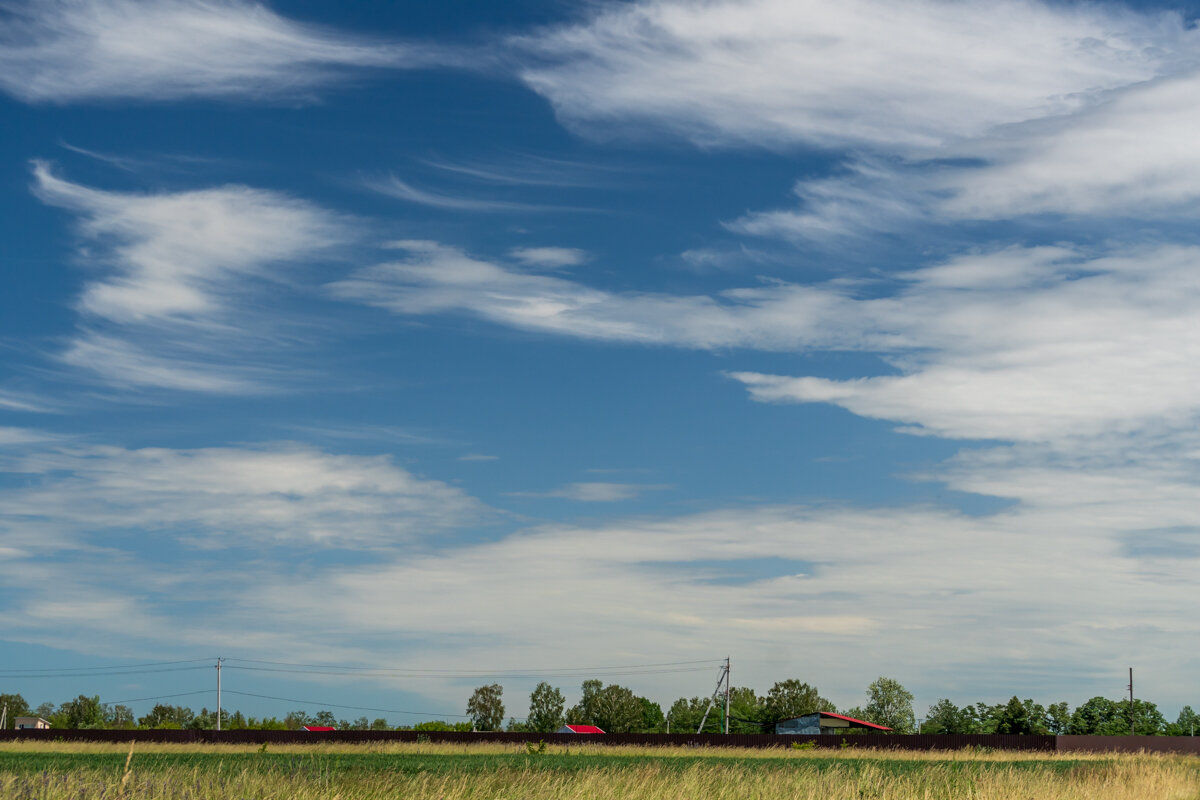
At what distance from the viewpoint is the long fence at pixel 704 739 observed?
184 ft

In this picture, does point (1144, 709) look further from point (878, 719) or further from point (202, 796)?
point (202, 796)

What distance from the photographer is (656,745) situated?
56.8 m

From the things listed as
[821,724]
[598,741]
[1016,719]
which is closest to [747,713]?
[1016,719]

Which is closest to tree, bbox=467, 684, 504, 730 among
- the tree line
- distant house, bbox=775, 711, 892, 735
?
the tree line

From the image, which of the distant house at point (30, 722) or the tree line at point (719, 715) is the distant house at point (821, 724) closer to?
the tree line at point (719, 715)

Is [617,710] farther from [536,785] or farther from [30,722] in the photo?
[536,785]

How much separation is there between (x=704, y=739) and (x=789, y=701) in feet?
196

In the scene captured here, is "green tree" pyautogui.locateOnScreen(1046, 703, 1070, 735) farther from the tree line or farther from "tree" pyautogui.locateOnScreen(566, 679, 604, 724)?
"tree" pyautogui.locateOnScreen(566, 679, 604, 724)

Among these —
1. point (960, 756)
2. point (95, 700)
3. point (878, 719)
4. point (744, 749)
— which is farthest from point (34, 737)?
point (878, 719)

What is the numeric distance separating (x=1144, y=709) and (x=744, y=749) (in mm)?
87608

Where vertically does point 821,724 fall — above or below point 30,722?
above

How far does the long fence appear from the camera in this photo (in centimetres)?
5622

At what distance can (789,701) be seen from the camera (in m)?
114

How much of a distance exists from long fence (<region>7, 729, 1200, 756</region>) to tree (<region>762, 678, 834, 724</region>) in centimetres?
5497
